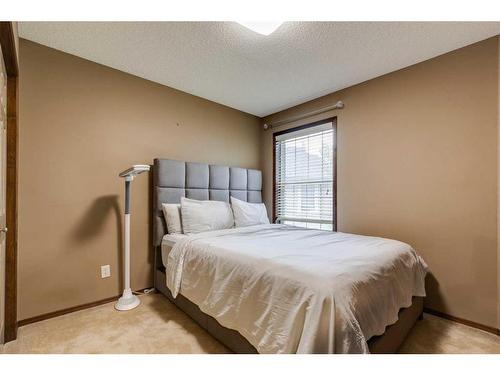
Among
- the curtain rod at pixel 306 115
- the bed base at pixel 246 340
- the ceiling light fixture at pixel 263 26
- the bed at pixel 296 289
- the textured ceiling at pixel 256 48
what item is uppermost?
the textured ceiling at pixel 256 48

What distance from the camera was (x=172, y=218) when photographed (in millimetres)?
2529

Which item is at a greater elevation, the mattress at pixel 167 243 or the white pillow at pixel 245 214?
the white pillow at pixel 245 214

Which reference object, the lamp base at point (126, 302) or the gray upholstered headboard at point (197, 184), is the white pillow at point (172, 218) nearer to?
the gray upholstered headboard at point (197, 184)

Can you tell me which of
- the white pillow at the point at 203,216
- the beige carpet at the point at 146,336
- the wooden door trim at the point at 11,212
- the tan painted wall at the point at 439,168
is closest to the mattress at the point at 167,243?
the white pillow at the point at 203,216

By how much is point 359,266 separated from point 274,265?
1.58 feet

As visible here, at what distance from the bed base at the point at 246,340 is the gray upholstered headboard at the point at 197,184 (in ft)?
3.00

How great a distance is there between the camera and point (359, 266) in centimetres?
133

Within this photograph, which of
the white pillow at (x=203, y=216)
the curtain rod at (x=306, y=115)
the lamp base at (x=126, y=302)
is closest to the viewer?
the lamp base at (x=126, y=302)

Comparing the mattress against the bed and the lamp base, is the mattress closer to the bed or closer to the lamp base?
the bed

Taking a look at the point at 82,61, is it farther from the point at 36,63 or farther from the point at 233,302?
the point at 233,302

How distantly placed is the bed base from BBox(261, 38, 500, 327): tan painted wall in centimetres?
52

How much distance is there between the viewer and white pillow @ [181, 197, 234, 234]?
8.15 feet

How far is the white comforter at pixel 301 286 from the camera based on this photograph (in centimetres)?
107
